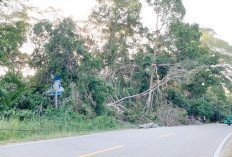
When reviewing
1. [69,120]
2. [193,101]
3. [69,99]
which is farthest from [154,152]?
[193,101]

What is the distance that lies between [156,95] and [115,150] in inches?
802

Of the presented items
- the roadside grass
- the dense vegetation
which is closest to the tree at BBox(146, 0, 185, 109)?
the dense vegetation

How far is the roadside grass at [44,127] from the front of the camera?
10153 millimetres

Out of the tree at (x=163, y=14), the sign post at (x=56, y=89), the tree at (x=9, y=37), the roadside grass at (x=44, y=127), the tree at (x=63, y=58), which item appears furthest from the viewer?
the tree at (x=163, y=14)

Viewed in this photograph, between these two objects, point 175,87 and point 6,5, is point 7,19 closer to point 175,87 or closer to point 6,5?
point 6,5

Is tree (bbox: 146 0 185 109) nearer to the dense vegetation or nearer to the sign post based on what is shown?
the dense vegetation

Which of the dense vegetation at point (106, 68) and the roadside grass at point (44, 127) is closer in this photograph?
the roadside grass at point (44, 127)

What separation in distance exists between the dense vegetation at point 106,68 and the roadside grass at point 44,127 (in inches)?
2.6

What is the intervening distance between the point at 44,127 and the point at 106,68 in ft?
38.7

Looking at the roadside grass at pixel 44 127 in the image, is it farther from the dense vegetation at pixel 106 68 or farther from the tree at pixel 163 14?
the tree at pixel 163 14

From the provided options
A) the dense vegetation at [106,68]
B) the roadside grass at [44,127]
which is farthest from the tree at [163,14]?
the roadside grass at [44,127]

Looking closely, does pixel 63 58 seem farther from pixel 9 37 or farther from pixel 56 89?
pixel 9 37

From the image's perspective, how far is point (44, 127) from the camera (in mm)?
12750

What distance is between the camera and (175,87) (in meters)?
31.2
